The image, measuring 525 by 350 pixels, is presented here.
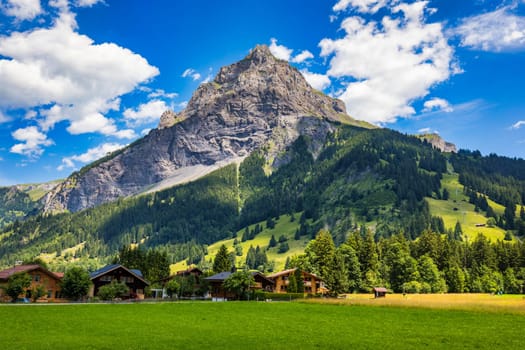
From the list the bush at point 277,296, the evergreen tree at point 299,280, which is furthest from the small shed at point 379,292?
the bush at point 277,296

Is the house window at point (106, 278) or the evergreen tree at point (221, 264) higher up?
the evergreen tree at point (221, 264)

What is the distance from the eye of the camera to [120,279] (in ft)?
354

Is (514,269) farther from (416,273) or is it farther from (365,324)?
(365,324)

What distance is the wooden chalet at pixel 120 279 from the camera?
104 metres

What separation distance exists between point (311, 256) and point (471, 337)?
89.7 meters

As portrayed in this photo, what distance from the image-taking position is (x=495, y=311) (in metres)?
55.0

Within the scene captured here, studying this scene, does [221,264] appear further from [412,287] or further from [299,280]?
[412,287]

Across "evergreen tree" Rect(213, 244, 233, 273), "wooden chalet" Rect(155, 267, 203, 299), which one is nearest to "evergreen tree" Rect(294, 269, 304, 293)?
"wooden chalet" Rect(155, 267, 203, 299)

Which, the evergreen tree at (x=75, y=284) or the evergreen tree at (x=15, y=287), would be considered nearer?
the evergreen tree at (x=15, y=287)

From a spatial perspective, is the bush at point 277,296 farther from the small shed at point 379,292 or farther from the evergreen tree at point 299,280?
the small shed at point 379,292

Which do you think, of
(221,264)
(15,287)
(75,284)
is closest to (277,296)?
(75,284)

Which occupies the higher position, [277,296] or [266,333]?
[266,333]

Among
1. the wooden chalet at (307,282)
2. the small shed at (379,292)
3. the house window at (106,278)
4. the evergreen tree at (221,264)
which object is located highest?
the evergreen tree at (221,264)

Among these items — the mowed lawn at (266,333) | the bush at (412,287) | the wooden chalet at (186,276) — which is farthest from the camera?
the wooden chalet at (186,276)
